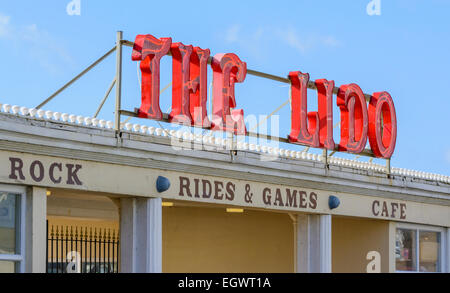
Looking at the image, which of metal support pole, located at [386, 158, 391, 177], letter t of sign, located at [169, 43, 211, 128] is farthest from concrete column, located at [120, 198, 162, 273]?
metal support pole, located at [386, 158, 391, 177]

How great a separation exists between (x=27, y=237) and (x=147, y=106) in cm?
399

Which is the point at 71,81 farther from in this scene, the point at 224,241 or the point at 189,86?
the point at 224,241

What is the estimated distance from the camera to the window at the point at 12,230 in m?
15.8

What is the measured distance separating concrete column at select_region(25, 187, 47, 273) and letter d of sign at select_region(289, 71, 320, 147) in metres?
7.59

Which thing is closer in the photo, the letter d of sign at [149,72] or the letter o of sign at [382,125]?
the letter d of sign at [149,72]

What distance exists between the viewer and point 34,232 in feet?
52.2

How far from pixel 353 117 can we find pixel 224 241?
5.83 metres

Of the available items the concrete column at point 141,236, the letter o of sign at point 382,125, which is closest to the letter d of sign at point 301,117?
the letter o of sign at point 382,125

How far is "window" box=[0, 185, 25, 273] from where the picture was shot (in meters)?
15.8

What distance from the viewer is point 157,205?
1802 cm

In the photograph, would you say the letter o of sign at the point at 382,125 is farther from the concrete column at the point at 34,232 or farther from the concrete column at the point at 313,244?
the concrete column at the point at 34,232

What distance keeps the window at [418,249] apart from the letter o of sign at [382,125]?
7.37 feet

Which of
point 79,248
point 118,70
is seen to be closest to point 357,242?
point 79,248

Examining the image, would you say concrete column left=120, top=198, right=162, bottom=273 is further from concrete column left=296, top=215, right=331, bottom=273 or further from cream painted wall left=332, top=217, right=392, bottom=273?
cream painted wall left=332, top=217, right=392, bottom=273
